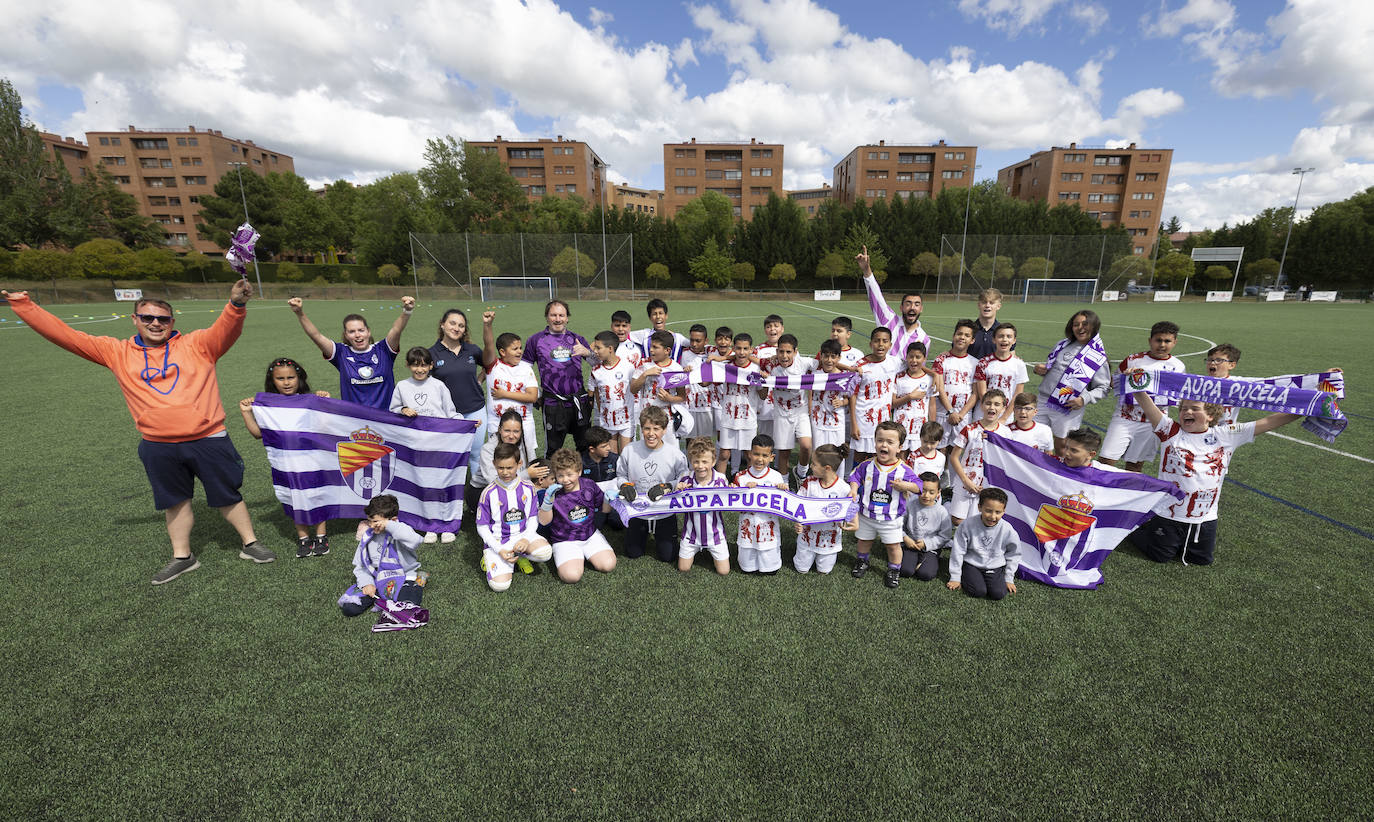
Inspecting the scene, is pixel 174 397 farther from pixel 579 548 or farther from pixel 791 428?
pixel 791 428

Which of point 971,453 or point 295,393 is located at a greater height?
point 295,393

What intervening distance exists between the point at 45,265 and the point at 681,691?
53954 millimetres

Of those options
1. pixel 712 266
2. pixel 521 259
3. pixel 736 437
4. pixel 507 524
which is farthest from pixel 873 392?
pixel 712 266

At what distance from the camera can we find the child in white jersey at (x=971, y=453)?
514 cm

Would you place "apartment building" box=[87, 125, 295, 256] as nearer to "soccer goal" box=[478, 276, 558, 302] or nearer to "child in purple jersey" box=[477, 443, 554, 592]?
"soccer goal" box=[478, 276, 558, 302]

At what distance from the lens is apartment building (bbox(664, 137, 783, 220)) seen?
80.8 meters

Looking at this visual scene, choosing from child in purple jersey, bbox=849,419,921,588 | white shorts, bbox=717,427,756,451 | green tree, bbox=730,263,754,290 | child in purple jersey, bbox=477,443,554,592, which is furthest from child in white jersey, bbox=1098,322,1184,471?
green tree, bbox=730,263,754,290

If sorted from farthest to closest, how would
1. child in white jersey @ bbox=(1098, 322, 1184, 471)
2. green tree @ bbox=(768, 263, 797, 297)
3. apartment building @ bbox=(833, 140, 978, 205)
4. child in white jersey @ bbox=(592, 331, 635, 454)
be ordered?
apartment building @ bbox=(833, 140, 978, 205) → green tree @ bbox=(768, 263, 797, 297) → child in white jersey @ bbox=(592, 331, 635, 454) → child in white jersey @ bbox=(1098, 322, 1184, 471)

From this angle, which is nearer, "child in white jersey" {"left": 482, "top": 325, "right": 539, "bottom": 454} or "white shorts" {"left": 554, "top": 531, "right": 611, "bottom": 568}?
"white shorts" {"left": 554, "top": 531, "right": 611, "bottom": 568}

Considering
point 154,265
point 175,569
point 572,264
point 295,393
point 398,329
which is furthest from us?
point 154,265

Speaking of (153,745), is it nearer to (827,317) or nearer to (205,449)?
(205,449)

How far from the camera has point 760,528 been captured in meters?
4.61

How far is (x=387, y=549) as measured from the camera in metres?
4.23

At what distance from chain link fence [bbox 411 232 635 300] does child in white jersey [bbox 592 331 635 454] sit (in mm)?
34175
